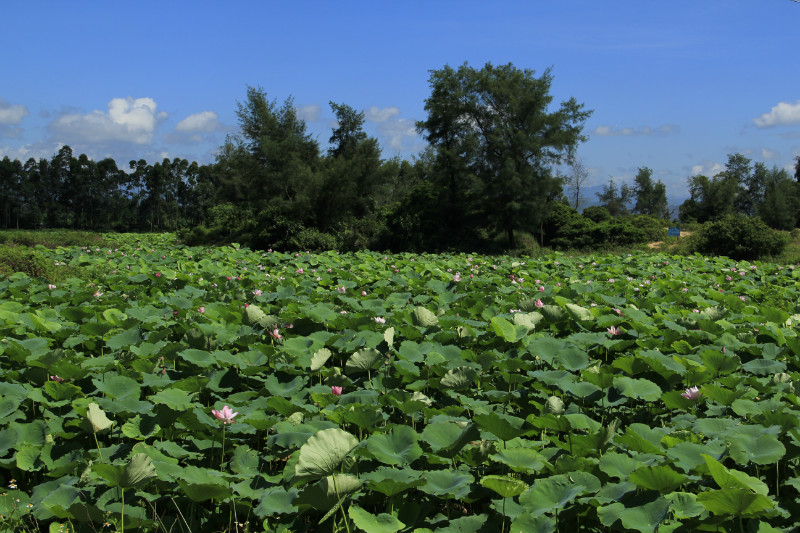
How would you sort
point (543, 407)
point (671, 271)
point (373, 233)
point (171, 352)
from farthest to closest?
point (373, 233) → point (671, 271) → point (171, 352) → point (543, 407)

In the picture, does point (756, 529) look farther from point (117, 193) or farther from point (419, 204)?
point (117, 193)

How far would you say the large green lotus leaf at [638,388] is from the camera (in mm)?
2262

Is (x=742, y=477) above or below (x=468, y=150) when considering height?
below

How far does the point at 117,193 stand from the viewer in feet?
220

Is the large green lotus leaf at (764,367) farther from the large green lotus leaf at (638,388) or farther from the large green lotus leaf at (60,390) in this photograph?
the large green lotus leaf at (60,390)

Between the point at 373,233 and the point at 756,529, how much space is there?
26.1 metres

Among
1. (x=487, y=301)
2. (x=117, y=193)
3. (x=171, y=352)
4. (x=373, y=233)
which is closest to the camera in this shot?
(x=171, y=352)

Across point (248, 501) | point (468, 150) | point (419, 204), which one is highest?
point (468, 150)

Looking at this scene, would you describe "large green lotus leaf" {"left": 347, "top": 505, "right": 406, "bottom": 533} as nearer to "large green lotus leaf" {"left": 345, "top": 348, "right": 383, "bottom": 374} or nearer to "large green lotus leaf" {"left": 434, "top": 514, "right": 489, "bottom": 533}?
"large green lotus leaf" {"left": 434, "top": 514, "right": 489, "bottom": 533}

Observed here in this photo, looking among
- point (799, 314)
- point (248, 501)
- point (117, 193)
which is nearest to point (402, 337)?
point (248, 501)

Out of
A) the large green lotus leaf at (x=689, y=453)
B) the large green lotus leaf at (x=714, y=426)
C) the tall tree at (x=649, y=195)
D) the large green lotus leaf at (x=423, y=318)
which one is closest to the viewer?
the large green lotus leaf at (x=689, y=453)

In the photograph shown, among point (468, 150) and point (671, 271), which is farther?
point (468, 150)

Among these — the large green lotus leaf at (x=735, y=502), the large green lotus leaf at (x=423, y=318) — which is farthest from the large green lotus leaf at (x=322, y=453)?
the large green lotus leaf at (x=423, y=318)

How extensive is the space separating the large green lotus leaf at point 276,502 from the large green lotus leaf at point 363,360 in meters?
0.91
